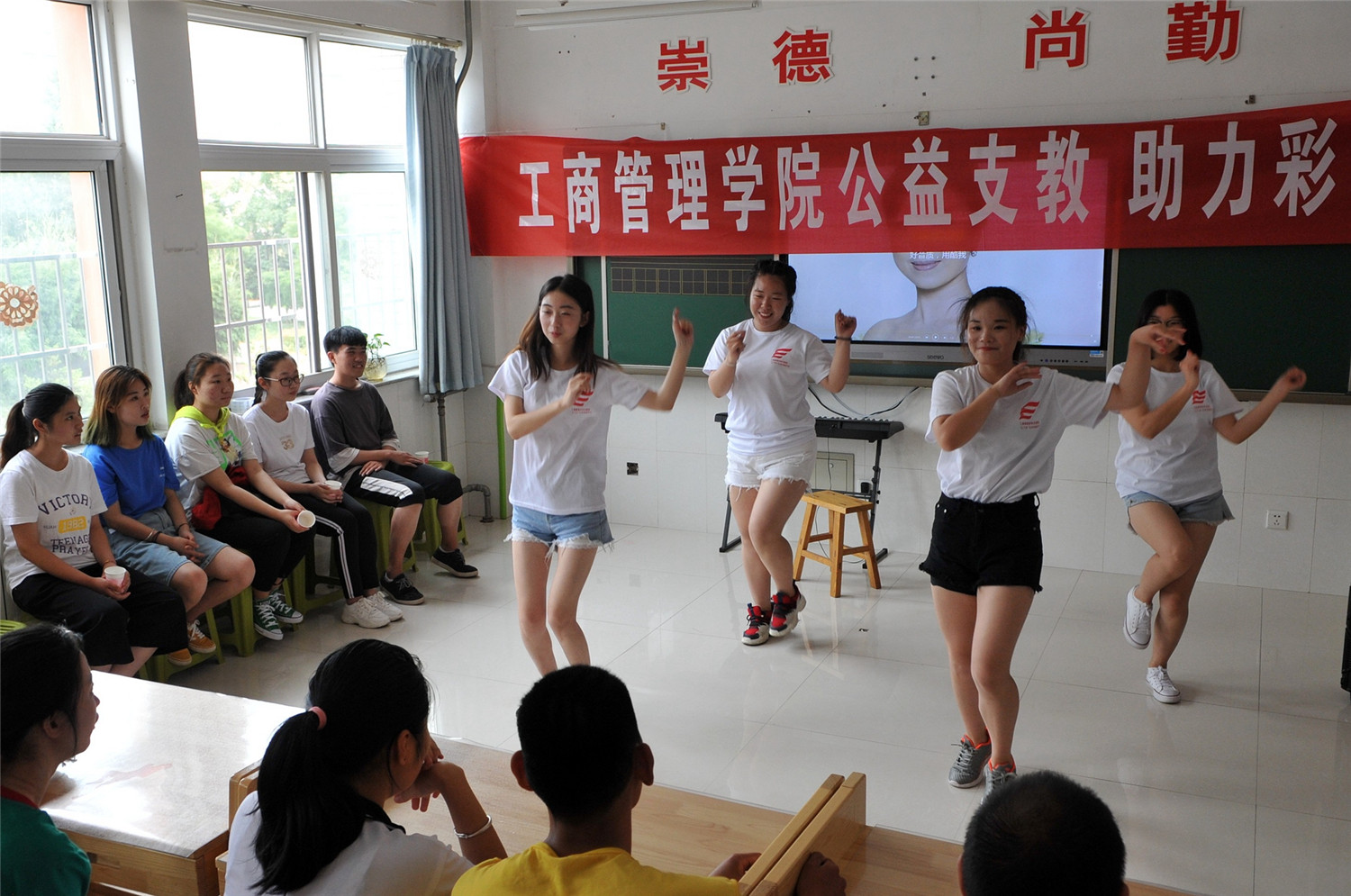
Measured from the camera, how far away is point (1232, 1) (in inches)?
188

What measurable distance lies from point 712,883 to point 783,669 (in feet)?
9.47

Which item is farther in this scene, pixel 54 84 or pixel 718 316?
pixel 718 316

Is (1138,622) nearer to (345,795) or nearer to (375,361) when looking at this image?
(345,795)

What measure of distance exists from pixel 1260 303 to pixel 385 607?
4103mm

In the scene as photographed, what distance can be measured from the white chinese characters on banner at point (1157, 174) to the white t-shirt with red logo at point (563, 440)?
2.73 metres

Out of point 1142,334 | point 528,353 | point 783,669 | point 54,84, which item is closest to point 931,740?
point 783,669

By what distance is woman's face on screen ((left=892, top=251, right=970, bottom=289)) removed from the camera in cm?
538

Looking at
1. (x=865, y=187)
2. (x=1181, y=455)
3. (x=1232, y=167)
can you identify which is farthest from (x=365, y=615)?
(x=1232, y=167)

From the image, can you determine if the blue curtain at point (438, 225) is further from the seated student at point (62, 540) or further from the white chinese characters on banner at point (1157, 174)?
the white chinese characters on banner at point (1157, 174)

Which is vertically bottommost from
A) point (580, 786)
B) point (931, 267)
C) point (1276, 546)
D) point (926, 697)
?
point (926, 697)

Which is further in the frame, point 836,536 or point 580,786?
point 836,536

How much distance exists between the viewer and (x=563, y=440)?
3.53m

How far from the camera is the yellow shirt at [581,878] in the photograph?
141 centimetres

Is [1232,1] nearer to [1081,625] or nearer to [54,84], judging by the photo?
[1081,625]
